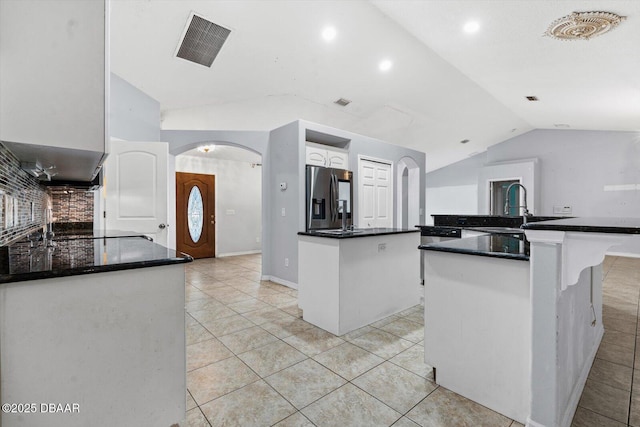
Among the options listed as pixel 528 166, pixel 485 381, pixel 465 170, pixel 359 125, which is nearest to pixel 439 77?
pixel 359 125

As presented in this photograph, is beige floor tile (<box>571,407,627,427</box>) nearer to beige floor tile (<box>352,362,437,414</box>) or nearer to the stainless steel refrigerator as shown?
beige floor tile (<box>352,362,437,414</box>)

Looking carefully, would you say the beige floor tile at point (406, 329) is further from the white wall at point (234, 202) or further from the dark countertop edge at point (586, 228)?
the white wall at point (234, 202)

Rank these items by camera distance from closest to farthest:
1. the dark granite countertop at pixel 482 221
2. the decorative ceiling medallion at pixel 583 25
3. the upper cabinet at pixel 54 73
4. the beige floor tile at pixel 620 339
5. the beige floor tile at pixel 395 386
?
the upper cabinet at pixel 54 73
the beige floor tile at pixel 395 386
the beige floor tile at pixel 620 339
the decorative ceiling medallion at pixel 583 25
the dark granite countertop at pixel 482 221

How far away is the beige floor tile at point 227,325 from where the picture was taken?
8.76 feet

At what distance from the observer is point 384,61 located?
399 cm

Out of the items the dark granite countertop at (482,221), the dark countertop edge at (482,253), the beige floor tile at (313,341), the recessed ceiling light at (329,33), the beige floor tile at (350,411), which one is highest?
the recessed ceiling light at (329,33)

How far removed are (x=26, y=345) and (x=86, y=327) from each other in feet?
0.52

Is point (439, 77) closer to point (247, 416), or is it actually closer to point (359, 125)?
point (359, 125)

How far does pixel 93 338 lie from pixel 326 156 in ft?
12.2

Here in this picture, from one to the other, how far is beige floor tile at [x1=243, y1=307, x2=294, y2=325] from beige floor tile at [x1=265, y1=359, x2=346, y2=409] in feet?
3.04

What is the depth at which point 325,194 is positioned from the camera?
14.1 ft

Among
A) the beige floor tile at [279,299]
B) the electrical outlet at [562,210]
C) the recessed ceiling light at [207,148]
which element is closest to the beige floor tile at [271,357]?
the beige floor tile at [279,299]

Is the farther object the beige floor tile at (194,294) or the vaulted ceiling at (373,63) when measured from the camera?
the beige floor tile at (194,294)

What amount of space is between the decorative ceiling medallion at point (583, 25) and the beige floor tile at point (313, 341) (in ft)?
11.9
